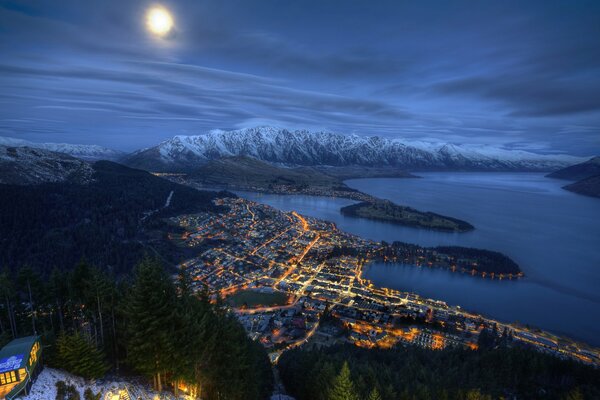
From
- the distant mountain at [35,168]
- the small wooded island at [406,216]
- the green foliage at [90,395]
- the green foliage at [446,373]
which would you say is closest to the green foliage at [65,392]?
the green foliage at [90,395]

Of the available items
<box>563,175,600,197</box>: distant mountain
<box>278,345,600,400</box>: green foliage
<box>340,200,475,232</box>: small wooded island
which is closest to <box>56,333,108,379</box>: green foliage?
<box>278,345,600,400</box>: green foliage

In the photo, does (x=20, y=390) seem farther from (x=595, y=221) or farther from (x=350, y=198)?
(x=595, y=221)

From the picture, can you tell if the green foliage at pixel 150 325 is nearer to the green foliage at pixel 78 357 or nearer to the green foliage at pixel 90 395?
A: the green foliage at pixel 78 357

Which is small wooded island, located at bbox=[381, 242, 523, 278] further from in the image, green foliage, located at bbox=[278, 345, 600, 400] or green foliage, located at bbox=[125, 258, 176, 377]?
green foliage, located at bbox=[125, 258, 176, 377]

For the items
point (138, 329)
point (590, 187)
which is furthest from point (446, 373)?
point (590, 187)

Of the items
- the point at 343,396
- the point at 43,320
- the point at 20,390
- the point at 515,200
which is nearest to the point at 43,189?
the point at 43,320
